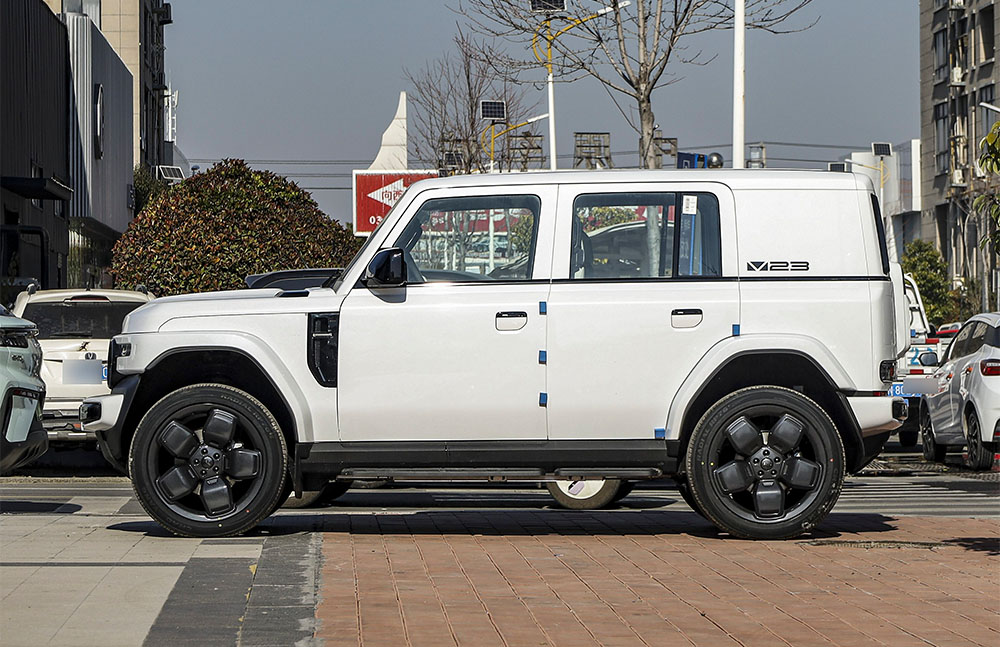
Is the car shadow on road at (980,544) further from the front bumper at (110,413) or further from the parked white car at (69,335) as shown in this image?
the parked white car at (69,335)

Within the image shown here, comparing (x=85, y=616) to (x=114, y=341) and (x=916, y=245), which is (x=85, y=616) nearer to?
(x=114, y=341)

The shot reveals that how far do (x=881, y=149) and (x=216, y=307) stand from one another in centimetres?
7025

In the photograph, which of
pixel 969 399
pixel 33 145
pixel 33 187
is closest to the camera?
pixel 969 399

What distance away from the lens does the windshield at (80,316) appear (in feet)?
48.0

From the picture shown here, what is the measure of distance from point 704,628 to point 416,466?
10.3 feet

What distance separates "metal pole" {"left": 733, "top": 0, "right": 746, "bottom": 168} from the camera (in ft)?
61.5

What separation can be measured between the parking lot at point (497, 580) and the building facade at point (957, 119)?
5118 cm

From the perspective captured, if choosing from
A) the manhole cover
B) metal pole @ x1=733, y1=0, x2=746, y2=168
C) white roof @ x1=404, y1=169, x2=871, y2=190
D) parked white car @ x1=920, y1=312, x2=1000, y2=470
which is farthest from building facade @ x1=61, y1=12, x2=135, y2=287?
the manhole cover

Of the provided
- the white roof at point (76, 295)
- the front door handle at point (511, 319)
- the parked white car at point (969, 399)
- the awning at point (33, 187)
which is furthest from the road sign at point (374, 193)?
the front door handle at point (511, 319)

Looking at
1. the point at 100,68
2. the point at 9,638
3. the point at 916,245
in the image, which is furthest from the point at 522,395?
the point at 916,245

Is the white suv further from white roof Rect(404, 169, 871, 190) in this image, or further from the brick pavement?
the brick pavement

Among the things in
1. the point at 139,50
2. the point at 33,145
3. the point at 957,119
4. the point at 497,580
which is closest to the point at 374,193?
the point at 33,145

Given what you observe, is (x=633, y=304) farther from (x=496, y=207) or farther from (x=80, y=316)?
(x=80, y=316)

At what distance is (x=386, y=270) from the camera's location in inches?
349
